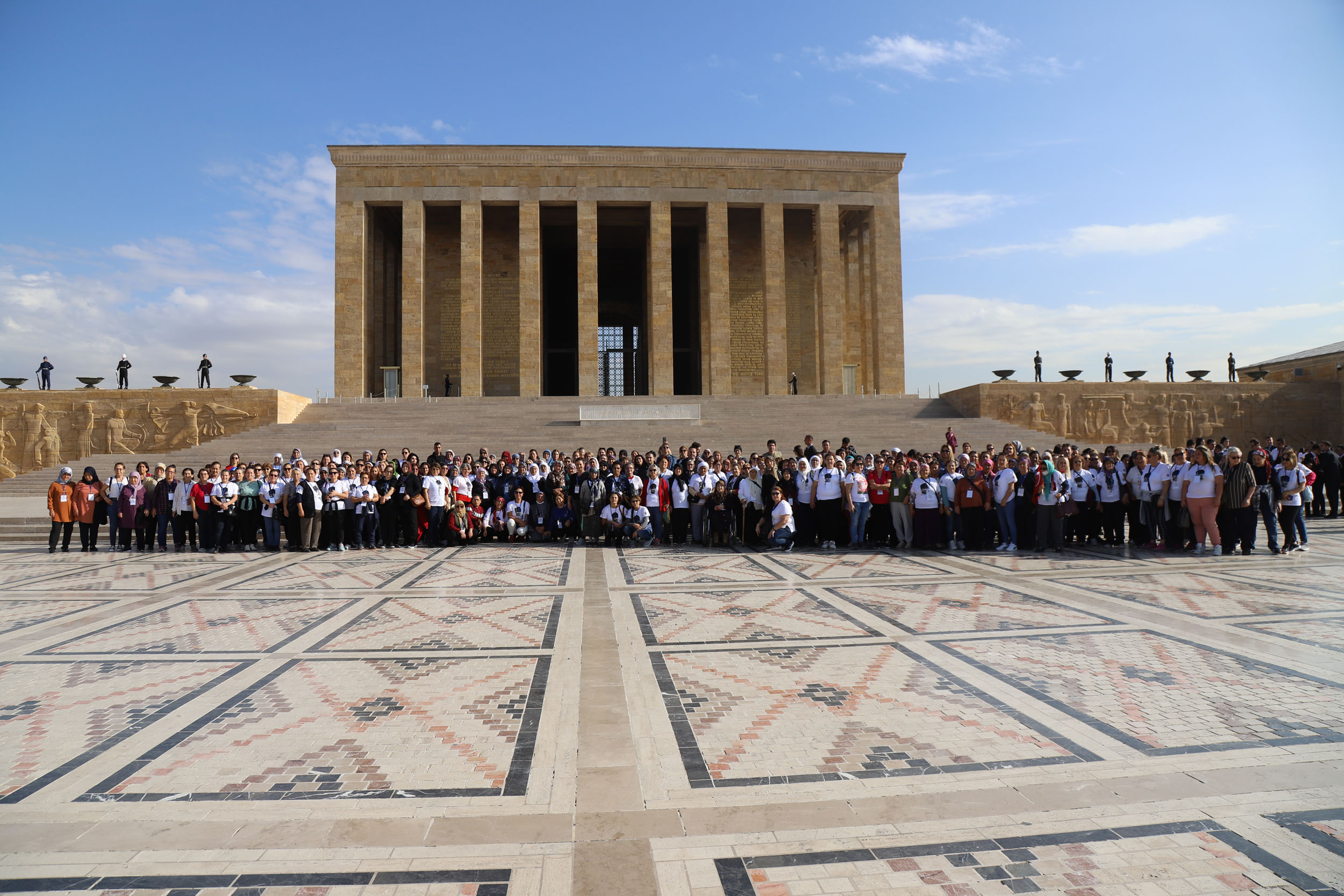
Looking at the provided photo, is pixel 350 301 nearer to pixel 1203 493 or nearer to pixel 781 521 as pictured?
pixel 781 521

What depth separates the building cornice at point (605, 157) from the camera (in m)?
26.5

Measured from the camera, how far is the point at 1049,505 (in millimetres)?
9805

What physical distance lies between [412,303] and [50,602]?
21.2 m

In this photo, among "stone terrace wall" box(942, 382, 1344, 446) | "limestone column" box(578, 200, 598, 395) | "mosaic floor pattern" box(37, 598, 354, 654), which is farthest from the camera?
"limestone column" box(578, 200, 598, 395)

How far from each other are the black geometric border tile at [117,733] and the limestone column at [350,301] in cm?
2214

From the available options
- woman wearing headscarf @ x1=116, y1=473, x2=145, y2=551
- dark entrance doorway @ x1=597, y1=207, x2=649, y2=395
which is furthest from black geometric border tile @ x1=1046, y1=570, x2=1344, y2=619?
dark entrance doorway @ x1=597, y1=207, x2=649, y2=395

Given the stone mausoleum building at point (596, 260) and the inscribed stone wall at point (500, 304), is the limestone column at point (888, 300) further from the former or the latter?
the inscribed stone wall at point (500, 304)

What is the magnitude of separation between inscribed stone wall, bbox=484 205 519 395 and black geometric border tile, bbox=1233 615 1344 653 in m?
26.6

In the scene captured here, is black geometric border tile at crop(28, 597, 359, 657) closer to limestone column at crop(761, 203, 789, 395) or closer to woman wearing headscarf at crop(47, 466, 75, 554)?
woman wearing headscarf at crop(47, 466, 75, 554)

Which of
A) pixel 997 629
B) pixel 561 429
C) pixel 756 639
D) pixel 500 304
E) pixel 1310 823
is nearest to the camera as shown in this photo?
pixel 1310 823

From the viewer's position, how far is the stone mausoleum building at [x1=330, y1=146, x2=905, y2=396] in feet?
87.2

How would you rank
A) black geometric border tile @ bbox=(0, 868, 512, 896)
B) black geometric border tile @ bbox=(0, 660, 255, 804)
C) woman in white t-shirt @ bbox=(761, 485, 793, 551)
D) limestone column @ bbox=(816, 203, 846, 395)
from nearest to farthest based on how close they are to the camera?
1. black geometric border tile @ bbox=(0, 868, 512, 896)
2. black geometric border tile @ bbox=(0, 660, 255, 804)
3. woman in white t-shirt @ bbox=(761, 485, 793, 551)
4. limestone column @ bbox=(816, 203, 846, 395)

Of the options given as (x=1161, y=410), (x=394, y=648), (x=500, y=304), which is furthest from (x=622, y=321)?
(x=394, y=648)

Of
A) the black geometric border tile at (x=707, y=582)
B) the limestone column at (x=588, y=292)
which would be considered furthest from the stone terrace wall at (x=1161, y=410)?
the black geometric border tile at (x=707, y=582)
